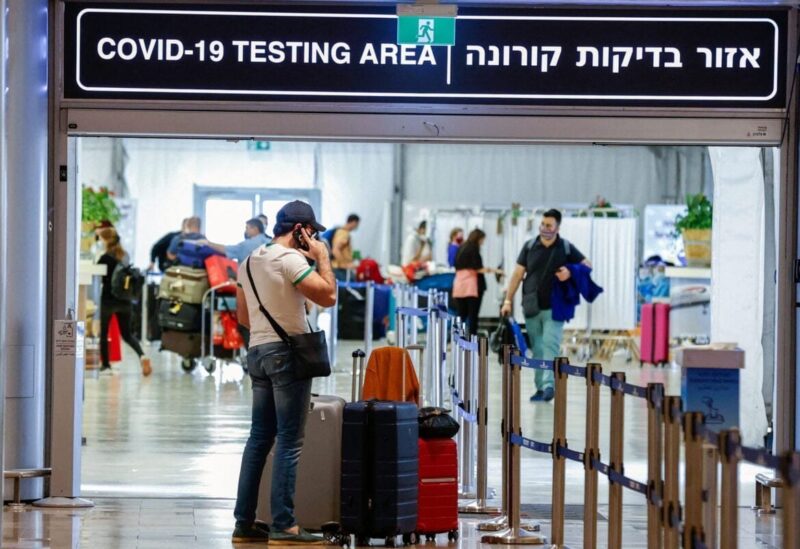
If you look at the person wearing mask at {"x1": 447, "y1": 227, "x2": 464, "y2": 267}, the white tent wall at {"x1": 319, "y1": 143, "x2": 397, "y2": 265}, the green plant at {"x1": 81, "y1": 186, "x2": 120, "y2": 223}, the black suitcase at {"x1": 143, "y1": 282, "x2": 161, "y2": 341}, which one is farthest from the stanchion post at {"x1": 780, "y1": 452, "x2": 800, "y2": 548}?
the white tent wall at {"x1": 319, "y1": 143, "x2": 397, "y2": 265}

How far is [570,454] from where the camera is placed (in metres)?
6.28

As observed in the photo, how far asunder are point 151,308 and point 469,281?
5.75m

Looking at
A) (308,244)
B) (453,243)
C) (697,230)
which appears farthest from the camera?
(453,243)

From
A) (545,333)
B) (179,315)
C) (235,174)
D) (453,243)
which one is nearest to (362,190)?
(235,174)

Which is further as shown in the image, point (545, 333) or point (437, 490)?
point (545, 333)

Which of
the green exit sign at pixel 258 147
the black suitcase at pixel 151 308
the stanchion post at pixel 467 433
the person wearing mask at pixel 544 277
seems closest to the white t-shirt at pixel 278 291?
the stanchion post at pixel 467 433

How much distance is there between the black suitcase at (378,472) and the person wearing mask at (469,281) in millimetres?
11435

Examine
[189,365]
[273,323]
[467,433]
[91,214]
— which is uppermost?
[91,214]

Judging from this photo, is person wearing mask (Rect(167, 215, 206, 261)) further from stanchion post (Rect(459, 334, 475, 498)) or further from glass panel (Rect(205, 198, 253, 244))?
stanchion post (Rect(459, 334, 475, 498))

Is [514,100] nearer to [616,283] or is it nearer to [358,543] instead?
[358,543]

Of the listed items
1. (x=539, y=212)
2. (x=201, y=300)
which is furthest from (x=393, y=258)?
(x=201, y=300)

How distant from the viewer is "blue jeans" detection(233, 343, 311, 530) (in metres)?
6.59

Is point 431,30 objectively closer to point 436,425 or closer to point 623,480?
point 436,425

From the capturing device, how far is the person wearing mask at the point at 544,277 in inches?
518
